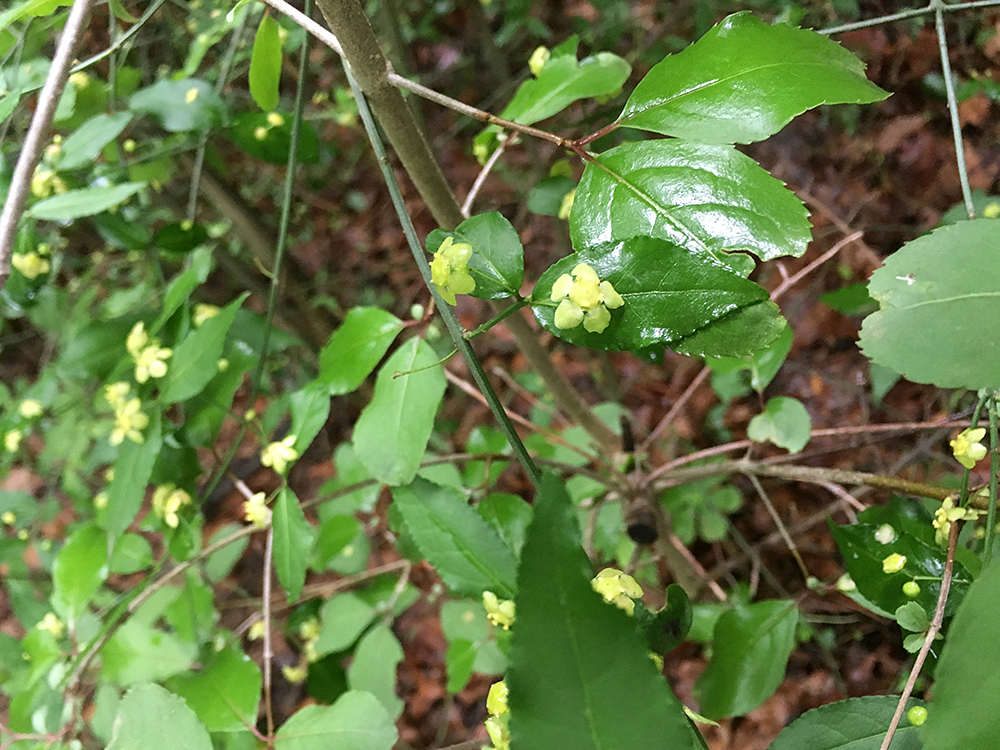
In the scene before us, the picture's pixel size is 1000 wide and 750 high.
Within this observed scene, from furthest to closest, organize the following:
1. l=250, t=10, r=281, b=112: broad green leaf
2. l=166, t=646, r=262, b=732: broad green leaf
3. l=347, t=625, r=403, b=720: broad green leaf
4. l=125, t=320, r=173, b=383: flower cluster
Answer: l=347, t=625, r=403, b=720: broad green leaf, l=125, t=320, r=173, b=383: flower cluster, l=166, t=646, r=262, b=732: broad green leaf, l=250, t=10, r=281, b=112: broad green leaf

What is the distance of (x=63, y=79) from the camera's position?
0.44 metres

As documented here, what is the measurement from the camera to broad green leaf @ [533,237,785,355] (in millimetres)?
424

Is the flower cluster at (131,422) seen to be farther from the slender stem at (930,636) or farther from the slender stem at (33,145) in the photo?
the slender stem at (930,636)

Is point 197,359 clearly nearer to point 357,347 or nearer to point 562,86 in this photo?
point 357,347

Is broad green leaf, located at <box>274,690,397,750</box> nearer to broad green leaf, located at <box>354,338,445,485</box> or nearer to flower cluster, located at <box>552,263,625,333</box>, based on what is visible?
broad green leaf, located at <box>354,338,445,485</box>

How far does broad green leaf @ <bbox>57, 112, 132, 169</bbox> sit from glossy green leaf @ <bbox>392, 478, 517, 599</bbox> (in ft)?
2.48

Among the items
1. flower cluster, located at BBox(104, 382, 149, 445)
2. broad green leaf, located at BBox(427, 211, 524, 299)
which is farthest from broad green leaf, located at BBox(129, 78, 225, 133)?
broad green leaf, located at BBox(427, 211, 524, 299)

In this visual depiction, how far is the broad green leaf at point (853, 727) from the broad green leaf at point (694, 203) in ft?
1.28

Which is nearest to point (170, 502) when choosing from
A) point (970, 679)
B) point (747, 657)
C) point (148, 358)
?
point (148, 358)

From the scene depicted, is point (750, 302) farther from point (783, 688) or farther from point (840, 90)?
point (783, 688)

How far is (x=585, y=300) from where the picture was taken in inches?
17.6

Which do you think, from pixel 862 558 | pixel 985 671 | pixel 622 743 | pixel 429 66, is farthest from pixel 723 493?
pixel 429 66

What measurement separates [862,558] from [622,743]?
41 centimetres

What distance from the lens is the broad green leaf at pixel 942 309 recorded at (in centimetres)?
42
